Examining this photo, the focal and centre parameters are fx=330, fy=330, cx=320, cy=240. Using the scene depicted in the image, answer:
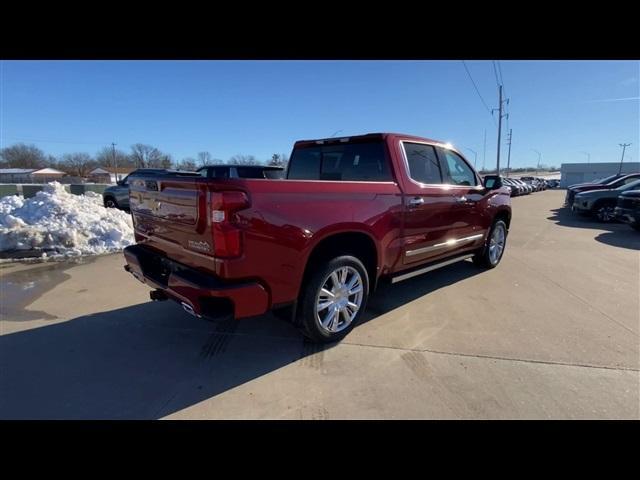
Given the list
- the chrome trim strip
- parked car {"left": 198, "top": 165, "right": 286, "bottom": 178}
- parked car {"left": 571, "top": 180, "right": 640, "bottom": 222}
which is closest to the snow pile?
parked car {"left": 198, "top": 165, "right": 286, "bottom": 178}

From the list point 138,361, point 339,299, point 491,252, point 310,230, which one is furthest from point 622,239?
point 138,361

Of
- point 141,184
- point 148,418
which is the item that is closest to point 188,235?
point 141,184

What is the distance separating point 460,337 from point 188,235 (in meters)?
2.93

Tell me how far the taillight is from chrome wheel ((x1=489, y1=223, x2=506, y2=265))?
5064mm

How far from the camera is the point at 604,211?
40.9 ft

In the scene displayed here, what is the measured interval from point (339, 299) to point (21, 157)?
366ft

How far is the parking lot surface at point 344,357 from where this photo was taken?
248 cm

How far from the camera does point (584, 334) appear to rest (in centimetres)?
366

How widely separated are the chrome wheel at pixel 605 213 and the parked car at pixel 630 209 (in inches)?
91.7

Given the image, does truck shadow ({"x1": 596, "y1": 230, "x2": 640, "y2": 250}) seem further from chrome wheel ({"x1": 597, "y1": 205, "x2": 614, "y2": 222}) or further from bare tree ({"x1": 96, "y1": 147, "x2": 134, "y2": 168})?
bare tree ({"x1": 96, "y1": 147, "x2": 134, "y2": 168})

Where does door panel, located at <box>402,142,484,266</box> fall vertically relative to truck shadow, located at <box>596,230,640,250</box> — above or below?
above

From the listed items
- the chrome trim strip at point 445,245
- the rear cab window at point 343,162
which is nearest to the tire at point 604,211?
the chrome trim strip at point 445,245

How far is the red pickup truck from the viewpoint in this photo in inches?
97.6
